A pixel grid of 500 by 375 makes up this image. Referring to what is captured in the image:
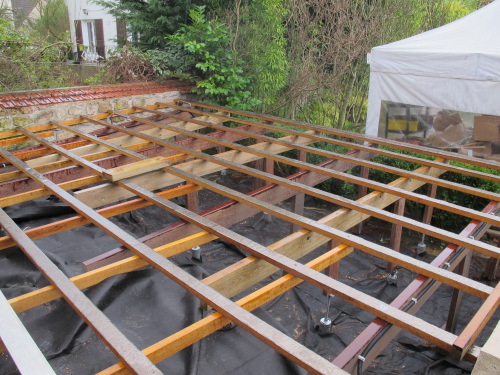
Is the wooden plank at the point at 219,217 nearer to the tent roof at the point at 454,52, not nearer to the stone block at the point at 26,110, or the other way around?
the tent roof at the point at 454,52

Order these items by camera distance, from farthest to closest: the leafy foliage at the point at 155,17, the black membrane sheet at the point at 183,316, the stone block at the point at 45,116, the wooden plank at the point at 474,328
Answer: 1. the leafy foliage at the point at 155,17
2. the stone block at the point at 45,116
3. the black membrane sheet at the point at 183,316
4. the wooden plank at the point at 474,328

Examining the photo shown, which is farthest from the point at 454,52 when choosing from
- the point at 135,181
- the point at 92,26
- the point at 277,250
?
the point at 92,26

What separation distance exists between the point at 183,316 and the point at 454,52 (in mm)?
5515

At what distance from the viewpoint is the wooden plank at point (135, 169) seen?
386cm

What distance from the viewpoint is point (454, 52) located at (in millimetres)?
6004

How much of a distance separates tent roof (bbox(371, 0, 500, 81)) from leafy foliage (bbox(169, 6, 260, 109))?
97.2 inches

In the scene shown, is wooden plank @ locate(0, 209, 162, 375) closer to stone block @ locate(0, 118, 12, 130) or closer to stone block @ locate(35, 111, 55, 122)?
stone block @ locate(0, 118, 12, 130)

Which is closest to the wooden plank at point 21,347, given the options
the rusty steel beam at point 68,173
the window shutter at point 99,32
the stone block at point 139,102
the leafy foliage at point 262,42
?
the rusty steel beam at point 68,173

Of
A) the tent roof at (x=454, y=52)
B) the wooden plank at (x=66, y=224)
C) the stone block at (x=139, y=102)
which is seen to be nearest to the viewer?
the wooden plank at (x=66, y=224)

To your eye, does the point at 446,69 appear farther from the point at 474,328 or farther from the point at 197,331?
the point at 197,331

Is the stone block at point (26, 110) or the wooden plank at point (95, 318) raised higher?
the stone block at point (26, 110)

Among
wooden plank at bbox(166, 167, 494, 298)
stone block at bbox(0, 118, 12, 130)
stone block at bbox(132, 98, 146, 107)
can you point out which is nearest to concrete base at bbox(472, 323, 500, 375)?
wooden plank at bbox(166, 167, 494, 298)

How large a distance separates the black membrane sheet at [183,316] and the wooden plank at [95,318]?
0.62 metres

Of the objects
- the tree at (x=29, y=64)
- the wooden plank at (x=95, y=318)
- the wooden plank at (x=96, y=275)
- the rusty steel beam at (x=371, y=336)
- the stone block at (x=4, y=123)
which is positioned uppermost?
the tree at (x=29, y=64)
